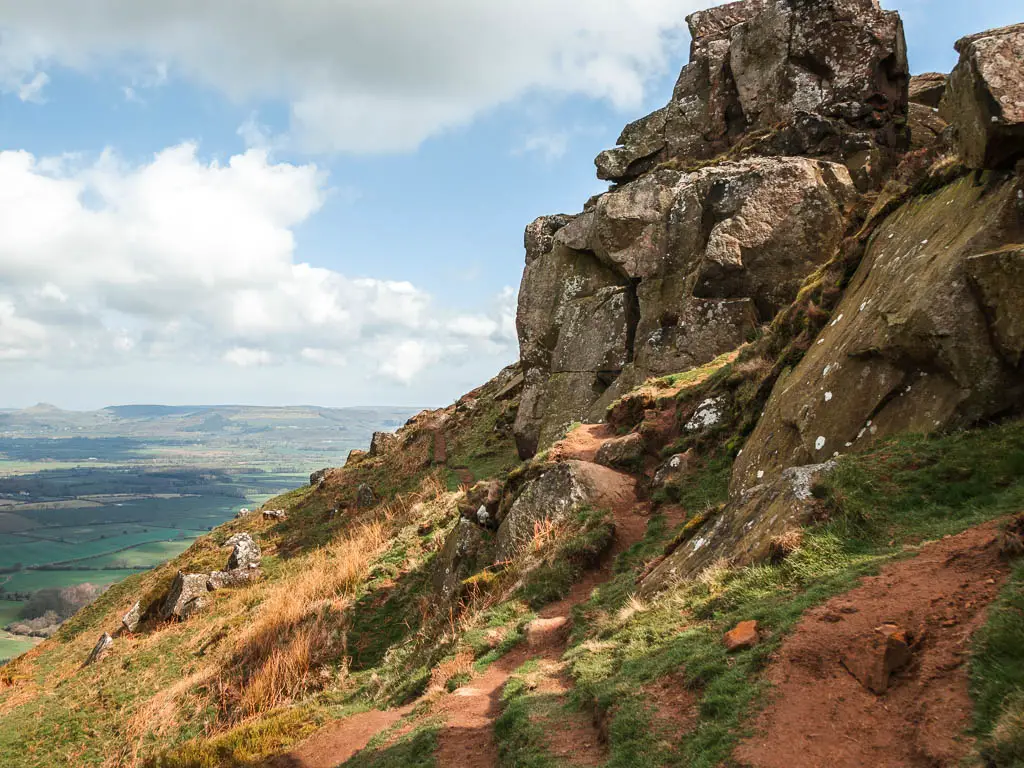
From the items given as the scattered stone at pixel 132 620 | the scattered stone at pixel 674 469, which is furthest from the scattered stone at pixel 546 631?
the scattered stone at pixel 132 620

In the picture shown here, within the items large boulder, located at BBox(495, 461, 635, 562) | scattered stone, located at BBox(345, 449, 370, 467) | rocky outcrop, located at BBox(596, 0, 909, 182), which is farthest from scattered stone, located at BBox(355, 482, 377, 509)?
rocky outcrop, located at BBox(596, 0, 909, 182)

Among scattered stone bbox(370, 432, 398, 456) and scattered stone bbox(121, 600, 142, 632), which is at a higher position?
scattered stone bbox(370, 432, 398, 456)

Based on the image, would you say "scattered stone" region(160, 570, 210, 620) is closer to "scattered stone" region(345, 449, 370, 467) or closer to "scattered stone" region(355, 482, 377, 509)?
"scattered stone" region(355, 482, 377, 509)

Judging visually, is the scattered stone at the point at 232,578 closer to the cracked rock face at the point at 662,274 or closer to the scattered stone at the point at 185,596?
the scattered stone at the point at 185,596

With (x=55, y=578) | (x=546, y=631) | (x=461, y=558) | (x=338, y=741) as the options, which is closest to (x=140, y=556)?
(x=55, y=578)

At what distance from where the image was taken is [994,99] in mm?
10617

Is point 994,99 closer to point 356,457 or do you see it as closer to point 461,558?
point 461,558

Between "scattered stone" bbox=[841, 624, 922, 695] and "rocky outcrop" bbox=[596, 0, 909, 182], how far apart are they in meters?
24.2

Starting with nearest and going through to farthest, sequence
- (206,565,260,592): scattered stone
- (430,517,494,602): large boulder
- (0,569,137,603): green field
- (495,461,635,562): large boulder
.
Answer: (495,461,635,562): large boulder → (430,517,494,602): large boulder → (206,565,260,592): scattered stone → (0,569,137,603): green field

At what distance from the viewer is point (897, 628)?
21.0ft

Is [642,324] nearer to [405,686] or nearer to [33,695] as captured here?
[405,686]

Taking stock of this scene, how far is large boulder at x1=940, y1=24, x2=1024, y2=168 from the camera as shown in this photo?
10562mm

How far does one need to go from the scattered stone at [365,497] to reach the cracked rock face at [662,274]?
930 centimetres

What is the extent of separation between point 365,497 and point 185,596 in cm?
1082
